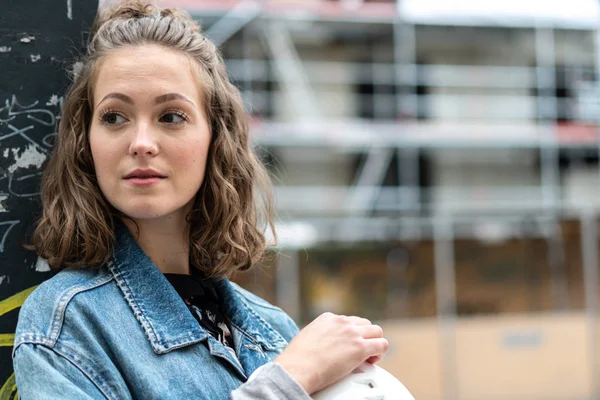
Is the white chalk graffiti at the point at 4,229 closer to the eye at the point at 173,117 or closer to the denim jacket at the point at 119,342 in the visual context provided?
the denim jacket at the point at 119,342

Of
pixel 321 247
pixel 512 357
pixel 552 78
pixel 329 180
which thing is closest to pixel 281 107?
pixel 329 180

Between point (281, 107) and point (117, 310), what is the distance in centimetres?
1144

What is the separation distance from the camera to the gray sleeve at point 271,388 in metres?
1.22

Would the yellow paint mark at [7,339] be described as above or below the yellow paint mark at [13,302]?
below

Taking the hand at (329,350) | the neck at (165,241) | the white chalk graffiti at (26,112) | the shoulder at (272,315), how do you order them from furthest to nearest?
the shoulder at (272,315) → the white chalk graffiti at (26,112) → the neck at (165,241) → the hand at (329,350)

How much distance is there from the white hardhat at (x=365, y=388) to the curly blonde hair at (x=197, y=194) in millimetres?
324

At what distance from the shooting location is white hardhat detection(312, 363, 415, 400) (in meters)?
1.31

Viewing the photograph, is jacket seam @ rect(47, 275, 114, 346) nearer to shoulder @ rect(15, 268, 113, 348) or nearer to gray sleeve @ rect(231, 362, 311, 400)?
shoulder @ rect(15, 268, 113, 348)

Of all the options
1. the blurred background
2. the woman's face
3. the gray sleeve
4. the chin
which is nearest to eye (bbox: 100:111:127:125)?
the woman's face

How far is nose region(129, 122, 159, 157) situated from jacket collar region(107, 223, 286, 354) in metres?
0.14

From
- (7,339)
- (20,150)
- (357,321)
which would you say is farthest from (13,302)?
(357,321)

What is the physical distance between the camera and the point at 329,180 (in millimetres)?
13062

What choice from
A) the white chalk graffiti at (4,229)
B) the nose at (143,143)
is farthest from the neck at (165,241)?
the white chalk graffiti at (4,229)

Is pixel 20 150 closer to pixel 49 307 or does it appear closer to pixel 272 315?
pixel 49 307
